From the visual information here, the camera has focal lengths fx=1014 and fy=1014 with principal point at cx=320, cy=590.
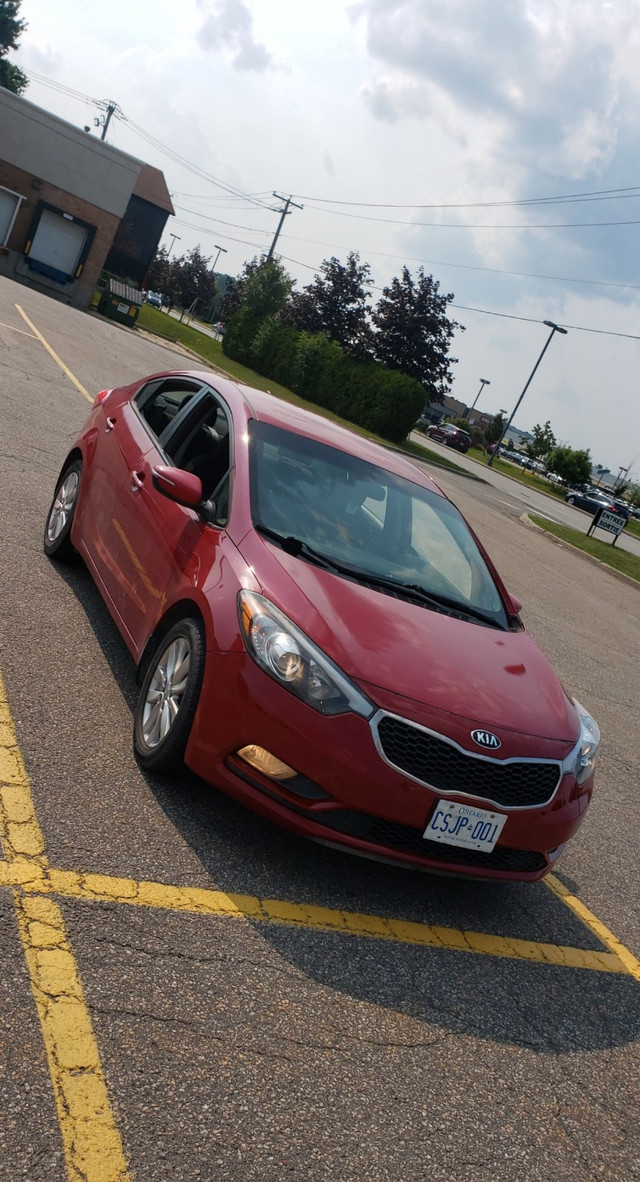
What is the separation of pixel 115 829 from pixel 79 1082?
1246mm

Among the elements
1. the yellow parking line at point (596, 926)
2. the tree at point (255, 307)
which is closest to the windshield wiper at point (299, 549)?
the yellow parking line at point (596, 926)

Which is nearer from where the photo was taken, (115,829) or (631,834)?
(115,829)

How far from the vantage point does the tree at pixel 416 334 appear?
45406mm

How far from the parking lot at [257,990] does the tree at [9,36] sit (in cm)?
9832

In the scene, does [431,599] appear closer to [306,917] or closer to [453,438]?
[306,917]

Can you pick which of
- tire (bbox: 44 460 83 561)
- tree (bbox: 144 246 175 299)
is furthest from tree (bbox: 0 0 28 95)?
tire (bbox: 44 460 83 561)

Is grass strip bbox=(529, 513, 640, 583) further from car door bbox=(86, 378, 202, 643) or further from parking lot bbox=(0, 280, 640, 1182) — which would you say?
parking lot bbox=(0, 280, 640, 1182)

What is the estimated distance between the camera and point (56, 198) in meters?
41.1

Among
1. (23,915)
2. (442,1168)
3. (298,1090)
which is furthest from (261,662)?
(442,1168)

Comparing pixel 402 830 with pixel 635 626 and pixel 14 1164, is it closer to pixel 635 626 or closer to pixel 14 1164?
pixel 14 1164

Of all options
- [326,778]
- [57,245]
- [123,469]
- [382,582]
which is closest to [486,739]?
[326,778]

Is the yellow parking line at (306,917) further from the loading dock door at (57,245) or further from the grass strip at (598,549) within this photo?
the loading dock door at (57,245)

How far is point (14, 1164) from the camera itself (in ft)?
7.14

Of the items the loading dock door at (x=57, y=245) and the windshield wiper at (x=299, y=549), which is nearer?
the windshield wiper at (x=299, y=549)
